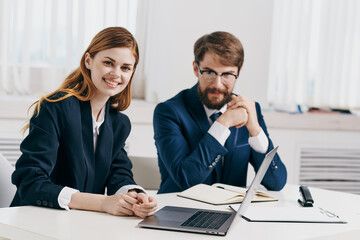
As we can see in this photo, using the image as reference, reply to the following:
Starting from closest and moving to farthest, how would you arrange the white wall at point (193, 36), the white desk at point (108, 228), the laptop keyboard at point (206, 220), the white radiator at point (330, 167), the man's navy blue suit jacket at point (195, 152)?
the white desk at point (108, 228), the laptop keyboard at point (206, 220), the man's navy blue suit jacket at point (195, 152), the white wall at point (193, 36), the white radiator at point (330, 167)

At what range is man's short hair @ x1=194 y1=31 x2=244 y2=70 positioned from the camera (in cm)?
215

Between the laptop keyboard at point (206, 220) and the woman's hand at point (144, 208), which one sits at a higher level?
the woman's hand at point (144, 208)

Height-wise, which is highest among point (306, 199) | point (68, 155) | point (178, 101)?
point (178, 101)

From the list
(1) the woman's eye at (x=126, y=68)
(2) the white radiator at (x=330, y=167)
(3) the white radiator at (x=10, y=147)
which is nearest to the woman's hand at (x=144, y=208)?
(1) the woman's eye at (x=126, y=68)

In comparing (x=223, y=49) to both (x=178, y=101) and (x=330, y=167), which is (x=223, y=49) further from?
(x=330, y=167)

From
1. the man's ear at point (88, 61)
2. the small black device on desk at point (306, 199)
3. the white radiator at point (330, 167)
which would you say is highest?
the man's ear at point (88, 61)

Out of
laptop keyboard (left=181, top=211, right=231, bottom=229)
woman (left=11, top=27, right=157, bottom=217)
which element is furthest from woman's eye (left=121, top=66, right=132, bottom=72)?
laptop keyboard (left=181, top=211, right=231, bottom=229)

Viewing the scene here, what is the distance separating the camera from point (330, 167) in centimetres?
359

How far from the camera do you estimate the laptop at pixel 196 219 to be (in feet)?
4.13

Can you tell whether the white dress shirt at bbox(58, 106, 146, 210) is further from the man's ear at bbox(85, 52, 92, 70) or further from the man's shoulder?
the man's shoulder

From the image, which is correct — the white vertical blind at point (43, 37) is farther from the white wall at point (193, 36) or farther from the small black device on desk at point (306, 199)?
the small black device on desk at point (306, 199)

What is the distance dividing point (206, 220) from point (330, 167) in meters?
2.44

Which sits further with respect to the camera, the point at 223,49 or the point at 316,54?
the point at 316,54

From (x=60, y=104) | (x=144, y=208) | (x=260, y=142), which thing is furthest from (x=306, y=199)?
(x=60, y=104)
